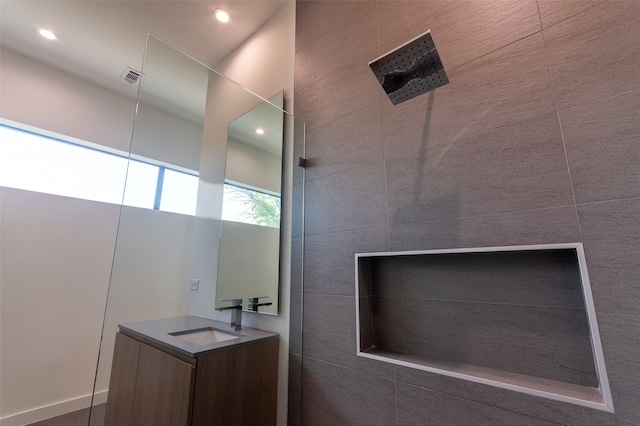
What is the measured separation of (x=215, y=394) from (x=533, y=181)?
174 cm

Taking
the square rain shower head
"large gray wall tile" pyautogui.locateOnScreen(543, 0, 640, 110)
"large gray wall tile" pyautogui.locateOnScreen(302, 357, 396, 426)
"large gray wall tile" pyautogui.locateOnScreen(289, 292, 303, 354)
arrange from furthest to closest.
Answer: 1. "large gray wall tile" pyautogui.locateOnScreen(289, 292, 303, 354)
2. "large gray wall tile" pyautogui.locateOnScreen(302, 357, 396, 426)
3. the square rain shower head
4. "large gray wall tile" pyautogui.locateOnScreen(543, 0, 640, 110)

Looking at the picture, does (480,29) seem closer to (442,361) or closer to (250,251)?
(442,361)

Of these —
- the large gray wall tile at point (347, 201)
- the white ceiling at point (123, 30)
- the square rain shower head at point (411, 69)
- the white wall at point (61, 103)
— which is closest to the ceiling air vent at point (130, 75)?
the white ceiling at point (123, 30)

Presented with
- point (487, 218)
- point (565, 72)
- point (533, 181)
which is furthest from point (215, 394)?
point (565, 72)

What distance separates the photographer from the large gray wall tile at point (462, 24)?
117 centimetres

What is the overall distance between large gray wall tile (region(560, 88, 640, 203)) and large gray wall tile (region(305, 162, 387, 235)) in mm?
761

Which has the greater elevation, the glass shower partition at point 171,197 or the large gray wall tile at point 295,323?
the glass shower partition at point 171,197

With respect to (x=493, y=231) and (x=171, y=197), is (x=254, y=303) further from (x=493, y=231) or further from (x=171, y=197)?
(x=493, y=231)

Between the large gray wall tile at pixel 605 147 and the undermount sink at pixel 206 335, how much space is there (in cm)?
190

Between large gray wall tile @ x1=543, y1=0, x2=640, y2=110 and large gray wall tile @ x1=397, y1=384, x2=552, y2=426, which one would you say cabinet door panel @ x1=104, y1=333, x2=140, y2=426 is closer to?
large gray wall tile @ x1=397, y1=384, x2=552, y2=426

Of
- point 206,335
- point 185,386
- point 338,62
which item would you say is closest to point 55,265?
point 206,335

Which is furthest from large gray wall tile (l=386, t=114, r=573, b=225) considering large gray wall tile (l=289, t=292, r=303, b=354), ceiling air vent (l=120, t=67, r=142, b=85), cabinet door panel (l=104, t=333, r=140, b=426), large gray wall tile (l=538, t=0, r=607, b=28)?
ceiling air vent (l=120, t=67, r=142, b=85)

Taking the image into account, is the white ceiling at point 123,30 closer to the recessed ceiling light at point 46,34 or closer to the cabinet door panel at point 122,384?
the recessed ceiling light at point 46,34

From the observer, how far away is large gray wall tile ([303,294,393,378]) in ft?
4.54
